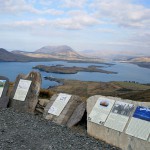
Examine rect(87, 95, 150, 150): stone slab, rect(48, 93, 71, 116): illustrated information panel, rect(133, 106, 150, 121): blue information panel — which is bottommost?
rect(87, 95, 150, 150): stone slab

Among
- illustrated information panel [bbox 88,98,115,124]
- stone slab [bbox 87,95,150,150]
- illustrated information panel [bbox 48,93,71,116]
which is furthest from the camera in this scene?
illustrated information panel [bbox 48,93,71,116]

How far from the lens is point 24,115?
43.2 feet

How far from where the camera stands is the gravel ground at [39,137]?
29.9 feet

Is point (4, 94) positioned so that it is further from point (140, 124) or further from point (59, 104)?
point (140, 124)

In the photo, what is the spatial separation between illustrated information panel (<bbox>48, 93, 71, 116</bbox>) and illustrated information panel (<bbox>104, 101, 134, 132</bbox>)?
3.03m

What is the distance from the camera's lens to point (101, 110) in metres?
11.5

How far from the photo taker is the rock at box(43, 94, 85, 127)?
40.6ft

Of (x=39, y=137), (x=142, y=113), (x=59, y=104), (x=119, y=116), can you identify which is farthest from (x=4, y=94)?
(x=142, y=113)

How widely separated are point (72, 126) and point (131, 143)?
3221mm

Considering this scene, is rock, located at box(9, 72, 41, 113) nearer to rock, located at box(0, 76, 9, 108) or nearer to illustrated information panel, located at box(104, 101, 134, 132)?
rock, located at box(0, 76, 9, 108)

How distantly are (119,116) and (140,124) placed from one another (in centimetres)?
107

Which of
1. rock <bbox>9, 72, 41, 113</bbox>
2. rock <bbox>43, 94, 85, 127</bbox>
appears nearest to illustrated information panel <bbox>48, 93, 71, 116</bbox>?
rock <bbox>43, 94, 85, 127</bbox>

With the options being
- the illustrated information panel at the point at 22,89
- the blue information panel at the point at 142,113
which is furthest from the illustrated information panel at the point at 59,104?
Result: the blue information panel at the point at 142,113

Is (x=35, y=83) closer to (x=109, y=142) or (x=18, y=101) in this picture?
(x=18, y=101)
